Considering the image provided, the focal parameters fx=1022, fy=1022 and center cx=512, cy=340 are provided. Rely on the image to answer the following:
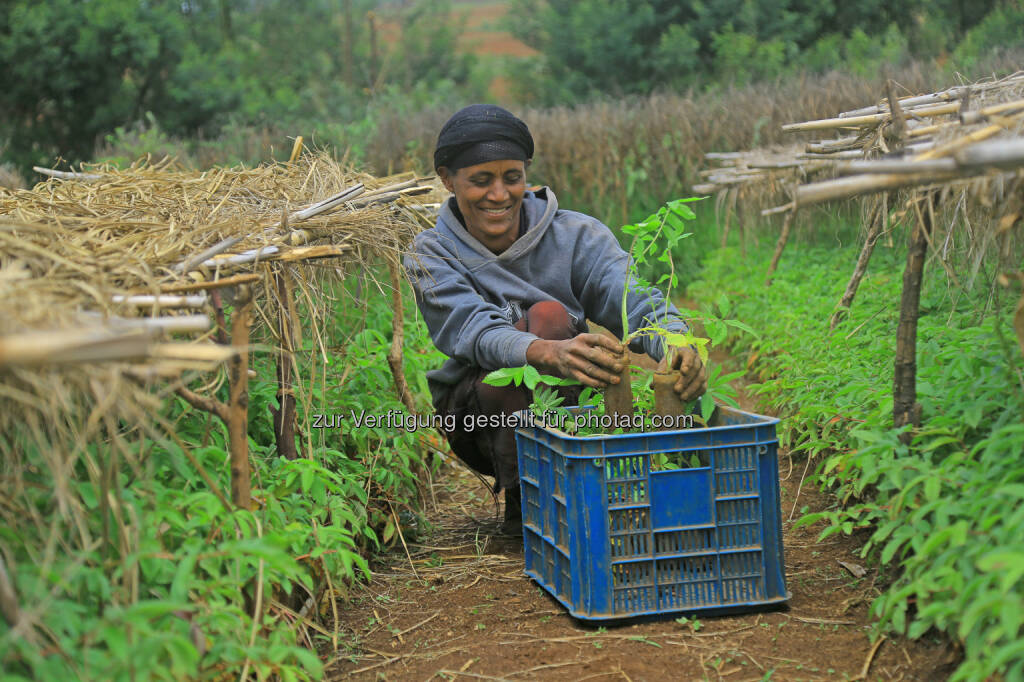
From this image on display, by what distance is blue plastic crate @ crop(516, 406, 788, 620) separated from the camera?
2750 mm

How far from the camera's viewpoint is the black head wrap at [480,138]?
3.65 metres

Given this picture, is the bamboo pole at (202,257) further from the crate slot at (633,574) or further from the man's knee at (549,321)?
the crate slot at (633,574)

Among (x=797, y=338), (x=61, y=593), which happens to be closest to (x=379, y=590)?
(x=61, y=593)

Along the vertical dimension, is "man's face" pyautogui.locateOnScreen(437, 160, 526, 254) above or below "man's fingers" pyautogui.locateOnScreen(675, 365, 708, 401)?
above

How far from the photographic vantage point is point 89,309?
218 centimetres

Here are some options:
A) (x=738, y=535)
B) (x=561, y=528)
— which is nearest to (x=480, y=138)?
(x=561, y=528)

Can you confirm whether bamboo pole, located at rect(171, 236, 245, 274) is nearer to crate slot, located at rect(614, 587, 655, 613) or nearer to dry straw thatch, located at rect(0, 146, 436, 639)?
dry straw thatch, located at rect(0, 146, 436, 639)

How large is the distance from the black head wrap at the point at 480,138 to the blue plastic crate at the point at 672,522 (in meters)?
1.25

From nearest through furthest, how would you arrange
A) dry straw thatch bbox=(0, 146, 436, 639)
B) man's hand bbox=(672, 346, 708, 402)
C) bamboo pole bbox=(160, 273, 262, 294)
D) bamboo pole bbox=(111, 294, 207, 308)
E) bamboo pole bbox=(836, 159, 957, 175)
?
dry straw thatch bbox=(0, 146, 436, 639), bamboo pole bbox=(836, 159, 957, 175), bamboo pole bbox=(111, 294, 207, 308), bamboo pole bbox=(160, 273, 262, 294), man's hand bbox=(672, 346, 708, 402)

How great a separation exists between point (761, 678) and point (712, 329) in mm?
1005

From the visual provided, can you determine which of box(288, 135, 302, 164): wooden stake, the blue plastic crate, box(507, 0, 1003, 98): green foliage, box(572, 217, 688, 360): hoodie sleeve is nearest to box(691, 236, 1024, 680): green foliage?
the blue plastic crate

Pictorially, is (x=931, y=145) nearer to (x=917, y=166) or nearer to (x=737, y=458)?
(x=917, y=166)

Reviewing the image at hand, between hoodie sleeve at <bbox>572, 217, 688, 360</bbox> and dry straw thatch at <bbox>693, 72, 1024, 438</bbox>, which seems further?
hoodie sleeve at <bbox>572, 217, 688, 360</bbox>

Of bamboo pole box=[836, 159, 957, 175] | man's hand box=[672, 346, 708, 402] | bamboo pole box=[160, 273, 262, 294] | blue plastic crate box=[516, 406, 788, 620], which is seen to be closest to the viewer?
bamboo pole box=[836, 159, 957, 175]
